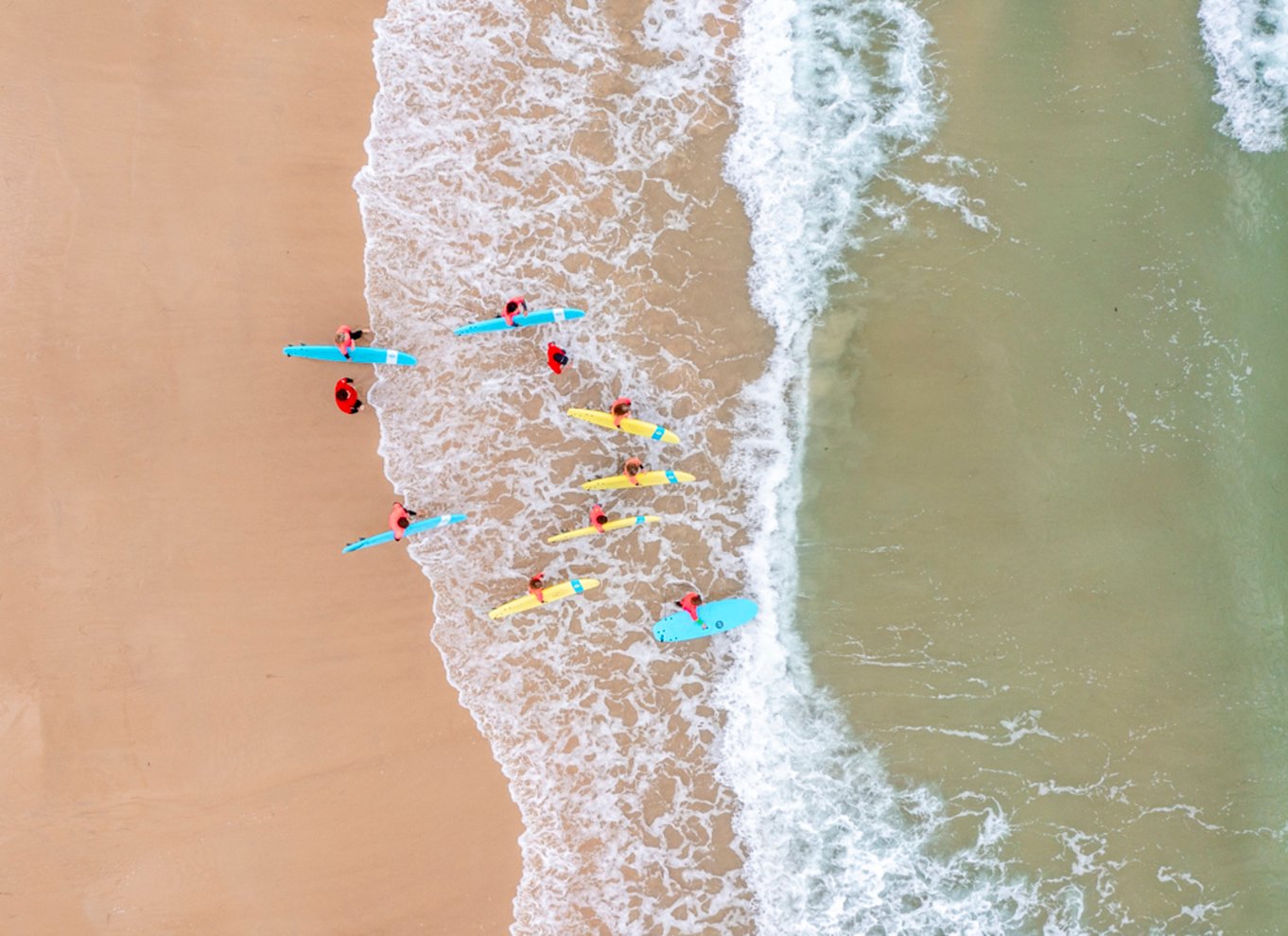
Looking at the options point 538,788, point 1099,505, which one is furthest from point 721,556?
point 1099,505

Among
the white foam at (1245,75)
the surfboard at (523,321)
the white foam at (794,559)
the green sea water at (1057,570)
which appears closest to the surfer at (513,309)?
the surfboard at (523,321)

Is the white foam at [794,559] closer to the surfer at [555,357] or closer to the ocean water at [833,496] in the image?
the ocean water at [833,496]

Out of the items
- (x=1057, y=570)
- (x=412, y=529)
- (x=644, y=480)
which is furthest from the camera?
(x=1057, y=570)

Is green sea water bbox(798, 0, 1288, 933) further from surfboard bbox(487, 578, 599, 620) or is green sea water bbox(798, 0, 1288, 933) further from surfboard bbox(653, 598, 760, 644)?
surfboard bbox(487, 578, 599, 620)

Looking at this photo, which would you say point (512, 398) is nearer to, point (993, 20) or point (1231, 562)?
point (993, 20)

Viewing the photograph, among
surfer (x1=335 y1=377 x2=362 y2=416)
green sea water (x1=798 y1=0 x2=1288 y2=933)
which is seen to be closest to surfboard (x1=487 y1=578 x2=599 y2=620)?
green sea water (x1=798 y1=0 x2=1288 y2=933)

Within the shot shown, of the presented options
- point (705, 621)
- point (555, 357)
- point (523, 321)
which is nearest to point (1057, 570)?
point (705, 621)

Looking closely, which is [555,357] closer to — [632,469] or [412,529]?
[632,469]
